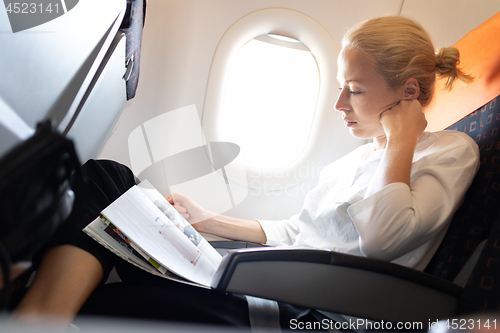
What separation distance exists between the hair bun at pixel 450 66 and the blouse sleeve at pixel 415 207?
271 millimetres

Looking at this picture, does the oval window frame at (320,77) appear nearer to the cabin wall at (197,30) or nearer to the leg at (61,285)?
the cabin wall at (197,30)

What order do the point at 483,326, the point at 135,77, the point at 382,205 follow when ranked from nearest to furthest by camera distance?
the point at 483,326, the point at 382,205, the point at 135,77

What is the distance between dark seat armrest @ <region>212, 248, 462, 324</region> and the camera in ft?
1.88

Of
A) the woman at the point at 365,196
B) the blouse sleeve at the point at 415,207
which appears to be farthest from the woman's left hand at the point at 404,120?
the blouse sleeve at the point at 415,207

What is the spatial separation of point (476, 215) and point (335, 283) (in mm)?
452

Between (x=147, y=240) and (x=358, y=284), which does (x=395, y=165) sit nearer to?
(x=358, y=284)

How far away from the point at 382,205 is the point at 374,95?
412mm

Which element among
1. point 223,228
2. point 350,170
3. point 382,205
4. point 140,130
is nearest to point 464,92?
point 350,170

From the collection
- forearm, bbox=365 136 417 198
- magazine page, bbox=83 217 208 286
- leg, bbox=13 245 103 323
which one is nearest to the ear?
forearm, bbox=365 136 417 198

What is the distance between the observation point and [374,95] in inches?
41.3

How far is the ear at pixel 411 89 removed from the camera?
3.41ft

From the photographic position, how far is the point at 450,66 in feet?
3.47

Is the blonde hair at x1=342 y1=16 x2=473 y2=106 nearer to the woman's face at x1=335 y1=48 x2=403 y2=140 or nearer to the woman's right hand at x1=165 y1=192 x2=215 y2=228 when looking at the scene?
the woman's face at x1=335 y1=48 x2=403 y2=140

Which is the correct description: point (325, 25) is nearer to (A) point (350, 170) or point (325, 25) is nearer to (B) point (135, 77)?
(A) point (350, 170)
